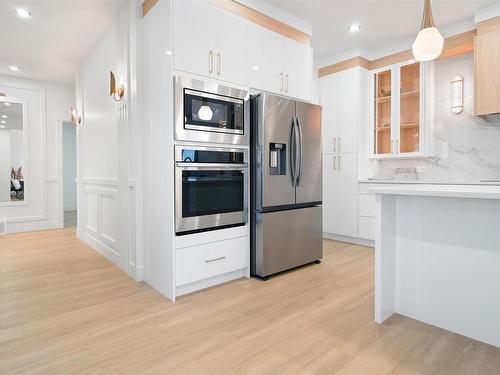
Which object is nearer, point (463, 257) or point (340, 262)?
point (463, 257)

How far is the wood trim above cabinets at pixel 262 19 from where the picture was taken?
2641mm

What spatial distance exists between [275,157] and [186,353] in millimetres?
1788

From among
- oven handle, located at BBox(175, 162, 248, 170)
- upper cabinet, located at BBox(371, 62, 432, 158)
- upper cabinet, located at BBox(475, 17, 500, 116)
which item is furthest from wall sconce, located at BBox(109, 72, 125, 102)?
upper cabinet, located at BBox(475, 17, 500, 116)

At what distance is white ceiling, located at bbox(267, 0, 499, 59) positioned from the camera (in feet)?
9.98

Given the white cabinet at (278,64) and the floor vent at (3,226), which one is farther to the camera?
the floor vent at (3,226)

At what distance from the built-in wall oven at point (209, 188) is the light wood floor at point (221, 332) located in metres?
0.59

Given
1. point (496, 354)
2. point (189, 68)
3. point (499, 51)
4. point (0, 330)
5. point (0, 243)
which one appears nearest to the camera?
point (496, 354)

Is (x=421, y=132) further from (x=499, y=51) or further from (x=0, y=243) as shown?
(x=0, y=243)

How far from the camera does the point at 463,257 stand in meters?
1.75

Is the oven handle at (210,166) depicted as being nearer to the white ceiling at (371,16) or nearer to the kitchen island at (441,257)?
the kitchen island at (441,257)

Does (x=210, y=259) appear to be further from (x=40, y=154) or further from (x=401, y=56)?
(x=40, y=154)

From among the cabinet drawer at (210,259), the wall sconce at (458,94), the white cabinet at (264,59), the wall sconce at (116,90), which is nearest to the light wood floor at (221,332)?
the cabinet drawer at (210,259)

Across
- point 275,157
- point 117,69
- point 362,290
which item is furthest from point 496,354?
point 117,69

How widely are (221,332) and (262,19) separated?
9.13 ft
